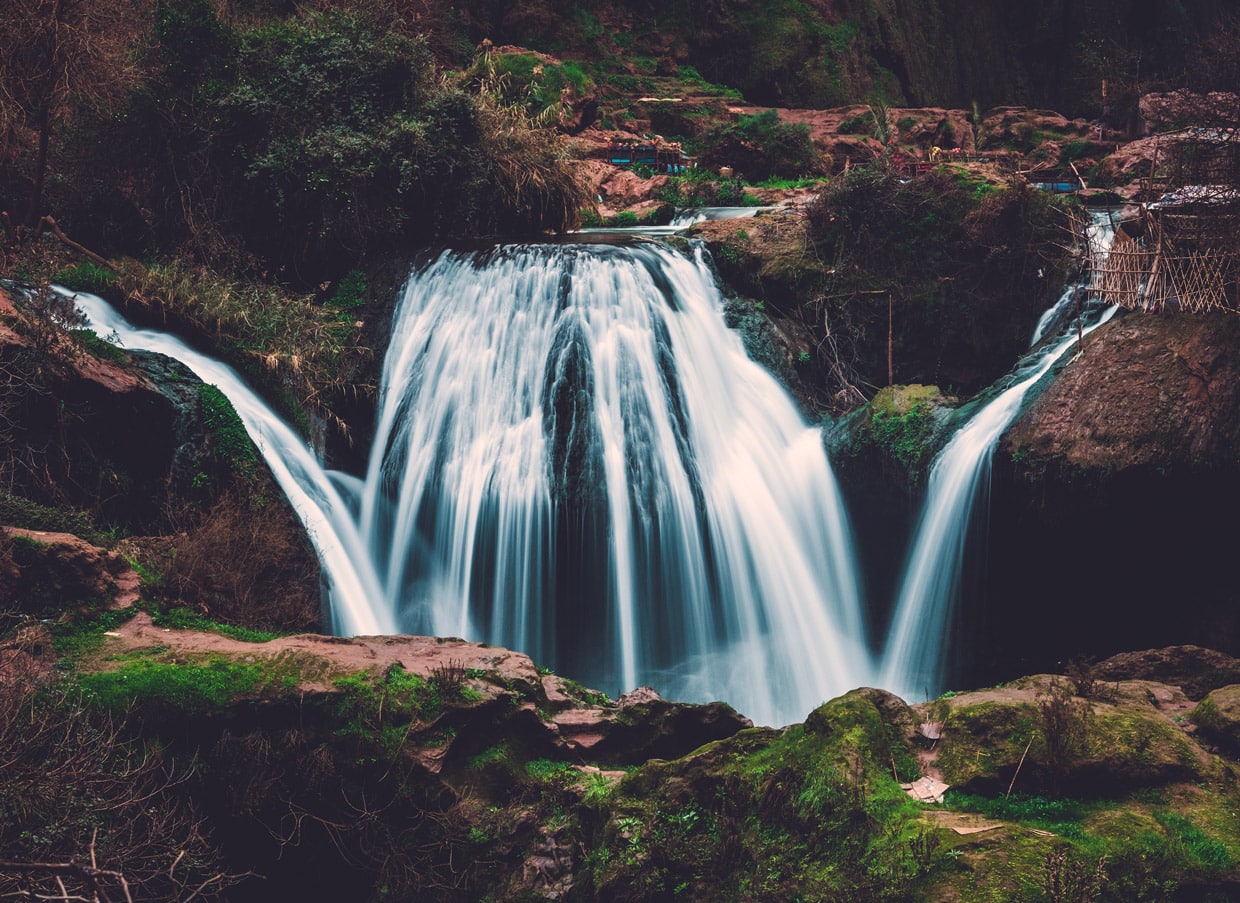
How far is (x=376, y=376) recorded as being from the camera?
507 inches

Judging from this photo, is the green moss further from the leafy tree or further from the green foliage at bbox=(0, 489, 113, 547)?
the leafy tree

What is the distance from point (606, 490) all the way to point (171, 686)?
5.66 meters

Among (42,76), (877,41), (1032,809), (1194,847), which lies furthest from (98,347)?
(877,41)

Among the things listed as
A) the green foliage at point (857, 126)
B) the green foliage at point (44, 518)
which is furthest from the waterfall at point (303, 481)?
the green foliage at point (857, 126)

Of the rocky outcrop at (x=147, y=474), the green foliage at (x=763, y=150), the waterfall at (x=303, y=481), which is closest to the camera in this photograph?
the rocky outcrop at (x=147, y=474)

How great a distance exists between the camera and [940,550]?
10625mm

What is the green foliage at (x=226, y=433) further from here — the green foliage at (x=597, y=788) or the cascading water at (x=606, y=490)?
the green foliage at (x=597, y=788)

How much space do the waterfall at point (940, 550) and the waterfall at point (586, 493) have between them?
1.62 feet

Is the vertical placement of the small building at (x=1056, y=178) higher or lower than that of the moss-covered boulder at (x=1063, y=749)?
higher

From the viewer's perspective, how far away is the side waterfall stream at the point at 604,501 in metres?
10.4

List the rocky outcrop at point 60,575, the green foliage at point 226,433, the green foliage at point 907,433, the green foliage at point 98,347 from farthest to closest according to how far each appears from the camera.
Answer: the green foliage at point 907,433, the green foliage at point 226,433, the green foliage at point 98,347, the rocky outcrop at point 60,575

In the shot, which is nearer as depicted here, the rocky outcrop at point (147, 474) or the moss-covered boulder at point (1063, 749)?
the moss-covered boulder at point (1063, 749)

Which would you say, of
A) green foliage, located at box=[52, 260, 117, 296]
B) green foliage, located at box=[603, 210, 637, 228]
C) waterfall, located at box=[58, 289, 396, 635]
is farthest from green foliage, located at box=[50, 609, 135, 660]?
green foliage, located at box=[603, 210, 637, 228]

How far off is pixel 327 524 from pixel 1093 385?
27.0 feet
